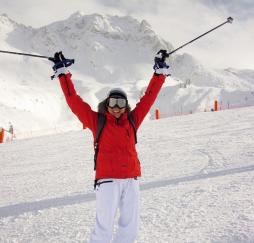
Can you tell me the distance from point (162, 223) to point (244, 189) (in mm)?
1668

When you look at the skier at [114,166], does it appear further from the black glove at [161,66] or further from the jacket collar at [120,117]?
the black glove at [161,66]

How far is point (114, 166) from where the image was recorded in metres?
3.88

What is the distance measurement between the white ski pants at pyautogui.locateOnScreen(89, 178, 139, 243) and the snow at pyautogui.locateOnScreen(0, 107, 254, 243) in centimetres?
79

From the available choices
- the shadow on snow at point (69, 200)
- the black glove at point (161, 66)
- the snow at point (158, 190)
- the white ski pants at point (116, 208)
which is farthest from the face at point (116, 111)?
the shadow on snow at point (69, 200)

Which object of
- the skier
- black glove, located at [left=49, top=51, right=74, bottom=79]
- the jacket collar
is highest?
black glove, located at [left=49, top=51, right=74, bottom=79]

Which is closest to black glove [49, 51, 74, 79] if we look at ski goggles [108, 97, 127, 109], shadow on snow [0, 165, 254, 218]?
ski goggles [108, 97, 127, 109]

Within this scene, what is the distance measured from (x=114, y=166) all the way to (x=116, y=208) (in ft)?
1.24

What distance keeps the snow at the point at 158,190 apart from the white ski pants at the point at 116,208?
31.0 inches

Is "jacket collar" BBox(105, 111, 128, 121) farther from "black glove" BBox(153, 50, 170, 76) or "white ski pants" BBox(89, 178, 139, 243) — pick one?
"black glove" BBox(153, 50, 170, 76)

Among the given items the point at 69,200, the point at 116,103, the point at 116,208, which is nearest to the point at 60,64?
the point at 116,103

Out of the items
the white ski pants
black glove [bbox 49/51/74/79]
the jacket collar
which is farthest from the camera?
black glove [bbox 49/51/74/79]

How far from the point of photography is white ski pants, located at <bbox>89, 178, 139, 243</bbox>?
12.6ft

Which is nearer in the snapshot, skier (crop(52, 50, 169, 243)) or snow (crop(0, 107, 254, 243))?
skier (crop(52, 50, 169, 243))

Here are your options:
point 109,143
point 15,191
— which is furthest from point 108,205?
point 15,191
